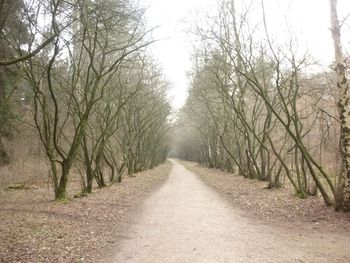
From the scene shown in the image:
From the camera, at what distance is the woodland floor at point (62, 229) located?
733 cm

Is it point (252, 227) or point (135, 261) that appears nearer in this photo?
point (135, 261)

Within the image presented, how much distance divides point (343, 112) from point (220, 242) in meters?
4.92

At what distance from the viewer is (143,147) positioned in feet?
125

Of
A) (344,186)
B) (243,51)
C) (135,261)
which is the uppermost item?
(243,51)

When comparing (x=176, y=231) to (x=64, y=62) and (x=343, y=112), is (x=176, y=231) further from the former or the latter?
(x=64, y=62)

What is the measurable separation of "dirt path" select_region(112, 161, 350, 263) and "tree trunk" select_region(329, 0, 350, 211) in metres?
1.95

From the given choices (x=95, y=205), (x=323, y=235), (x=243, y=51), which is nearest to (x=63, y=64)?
(x=95, y=205)

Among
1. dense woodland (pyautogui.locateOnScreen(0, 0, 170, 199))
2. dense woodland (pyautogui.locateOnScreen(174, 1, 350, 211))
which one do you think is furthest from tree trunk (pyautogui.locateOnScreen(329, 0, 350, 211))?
dense woodland (pyautogui.locateOnScreen(0, 0, 170, 199))

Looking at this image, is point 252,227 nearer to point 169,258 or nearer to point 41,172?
point 169,258

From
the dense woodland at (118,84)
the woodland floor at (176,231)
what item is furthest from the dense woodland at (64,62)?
the woodland floor at (176,231)

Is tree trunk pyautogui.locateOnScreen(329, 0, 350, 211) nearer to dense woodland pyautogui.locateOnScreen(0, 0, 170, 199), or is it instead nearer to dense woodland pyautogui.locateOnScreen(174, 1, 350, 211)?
dense woodland pyautogui.locateOnScreen(174, 1, 350, 211)

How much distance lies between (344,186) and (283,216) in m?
1.85

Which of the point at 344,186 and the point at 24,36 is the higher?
the point at 24,36

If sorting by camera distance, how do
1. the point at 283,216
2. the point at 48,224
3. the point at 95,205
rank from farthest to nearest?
the point at 95,205
the point at 283,216
the point at 48,224
